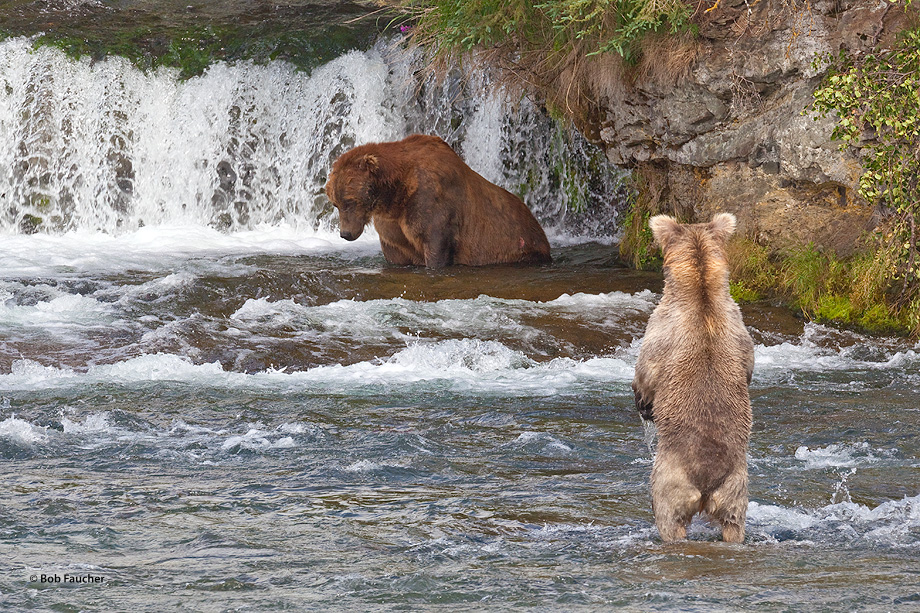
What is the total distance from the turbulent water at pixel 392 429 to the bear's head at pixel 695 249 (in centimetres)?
104

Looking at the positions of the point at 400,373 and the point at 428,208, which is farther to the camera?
the point at 428,208

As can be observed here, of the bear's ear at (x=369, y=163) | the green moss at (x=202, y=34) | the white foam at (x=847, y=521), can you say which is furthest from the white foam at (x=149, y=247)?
the white foam at (x=847, y=521)

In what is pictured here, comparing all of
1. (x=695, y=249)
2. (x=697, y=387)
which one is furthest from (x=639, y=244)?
(x=697, y=387)

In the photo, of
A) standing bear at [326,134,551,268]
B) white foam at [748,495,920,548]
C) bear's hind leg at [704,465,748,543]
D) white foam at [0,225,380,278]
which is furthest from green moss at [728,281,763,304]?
bear's hind leg at [704,465,748,543]

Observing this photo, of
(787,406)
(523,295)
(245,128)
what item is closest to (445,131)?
(245,128)

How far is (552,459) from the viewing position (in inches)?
225

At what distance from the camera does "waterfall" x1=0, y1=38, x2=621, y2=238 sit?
14578 millimetres

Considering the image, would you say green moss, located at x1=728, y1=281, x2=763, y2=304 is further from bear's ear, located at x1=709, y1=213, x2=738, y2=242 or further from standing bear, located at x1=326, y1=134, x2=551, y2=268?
bear's ear, located at x1=709, y1=213, x2=738, y2=242

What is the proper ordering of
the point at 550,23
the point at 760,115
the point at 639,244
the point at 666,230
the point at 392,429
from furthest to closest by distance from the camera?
1. the point at 639,244
2. the point at 550,23
3. the point at 760,115
4. the point at 392,429
5. the point at 666,230

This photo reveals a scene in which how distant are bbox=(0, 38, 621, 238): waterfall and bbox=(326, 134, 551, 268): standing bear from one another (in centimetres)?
221

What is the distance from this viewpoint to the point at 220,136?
15477 millimetres

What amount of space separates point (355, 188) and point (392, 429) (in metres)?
5.35

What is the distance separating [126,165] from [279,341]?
311 inches

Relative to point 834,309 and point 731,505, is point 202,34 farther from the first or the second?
point 731,505
